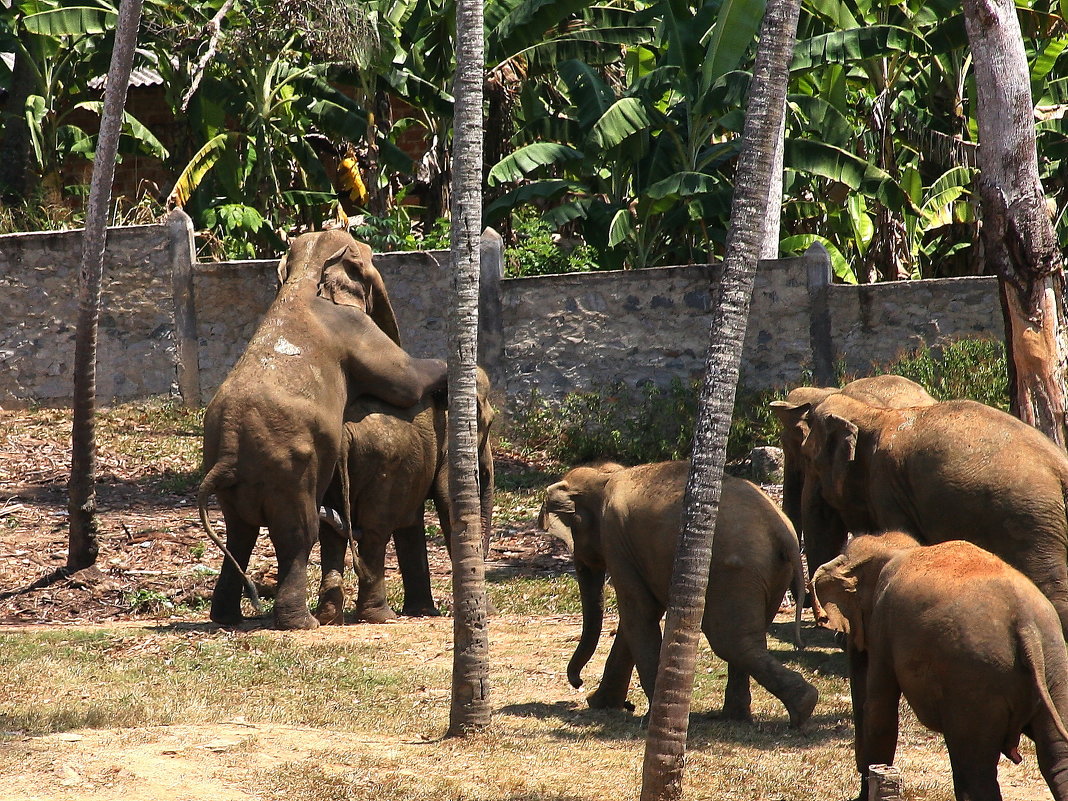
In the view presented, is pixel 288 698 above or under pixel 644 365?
under

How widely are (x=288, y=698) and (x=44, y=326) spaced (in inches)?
432

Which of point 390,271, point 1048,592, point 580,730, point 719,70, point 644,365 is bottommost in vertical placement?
point 580,730

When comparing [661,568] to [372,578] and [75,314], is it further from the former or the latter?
[75,314]

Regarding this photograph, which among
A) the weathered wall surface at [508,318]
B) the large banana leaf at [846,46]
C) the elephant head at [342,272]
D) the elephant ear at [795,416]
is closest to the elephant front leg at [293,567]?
the elephant head at [342,272]

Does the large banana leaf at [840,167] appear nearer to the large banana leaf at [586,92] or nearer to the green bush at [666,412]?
the large banana leaf at [586,92]

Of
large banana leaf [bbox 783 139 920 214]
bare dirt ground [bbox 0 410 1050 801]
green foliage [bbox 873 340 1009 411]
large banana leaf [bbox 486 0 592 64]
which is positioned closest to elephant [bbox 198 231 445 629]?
bare dirt ground [bbox 0 410 1050 801]

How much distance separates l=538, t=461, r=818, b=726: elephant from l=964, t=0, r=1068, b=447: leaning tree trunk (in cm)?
406

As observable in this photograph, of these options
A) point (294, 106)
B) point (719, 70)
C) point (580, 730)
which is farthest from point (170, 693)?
point (294, 106)

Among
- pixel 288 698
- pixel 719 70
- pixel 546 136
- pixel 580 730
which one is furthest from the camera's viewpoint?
pixel 546 136

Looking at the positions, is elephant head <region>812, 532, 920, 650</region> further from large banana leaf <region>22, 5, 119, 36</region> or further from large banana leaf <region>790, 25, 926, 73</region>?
large banana leaf <region>22, 5, 119, 36</region>

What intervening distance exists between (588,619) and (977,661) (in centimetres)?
328

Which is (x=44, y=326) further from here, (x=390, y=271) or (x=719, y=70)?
(x=719, y=70)

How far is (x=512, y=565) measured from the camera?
516 inches

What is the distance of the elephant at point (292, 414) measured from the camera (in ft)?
33.2
